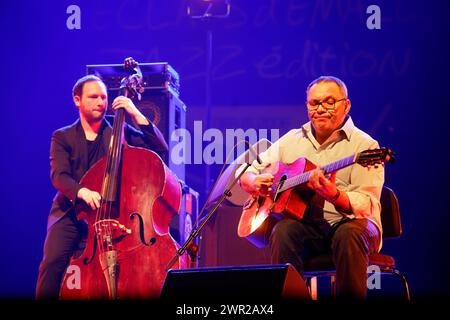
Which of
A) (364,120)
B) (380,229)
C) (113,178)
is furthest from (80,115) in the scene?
(380,229)

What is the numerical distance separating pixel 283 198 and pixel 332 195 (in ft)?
1.25

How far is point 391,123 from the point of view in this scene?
541cm

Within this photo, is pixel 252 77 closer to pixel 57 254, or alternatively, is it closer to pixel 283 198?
pixel 283 198

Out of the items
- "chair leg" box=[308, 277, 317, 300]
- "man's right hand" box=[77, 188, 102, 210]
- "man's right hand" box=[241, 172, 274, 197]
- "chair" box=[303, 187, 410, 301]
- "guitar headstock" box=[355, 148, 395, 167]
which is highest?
"guitar headstock" box=[355, 148, 395, 167]

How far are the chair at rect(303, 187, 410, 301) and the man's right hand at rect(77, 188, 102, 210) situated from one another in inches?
61.3

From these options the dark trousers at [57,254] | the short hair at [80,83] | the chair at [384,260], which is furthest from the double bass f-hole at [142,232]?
the short hair at [80,83]

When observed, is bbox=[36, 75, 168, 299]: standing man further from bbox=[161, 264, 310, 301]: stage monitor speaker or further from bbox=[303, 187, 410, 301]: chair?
bbox=[161, 264, 310, 301]: stage monitor speaker

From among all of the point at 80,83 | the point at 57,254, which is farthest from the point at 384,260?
the point at 80,83

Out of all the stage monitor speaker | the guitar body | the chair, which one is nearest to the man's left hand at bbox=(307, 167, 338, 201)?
the guitar body

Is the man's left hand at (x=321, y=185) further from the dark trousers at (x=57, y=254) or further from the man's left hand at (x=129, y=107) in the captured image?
the dark trousers at (x=57, y=254)

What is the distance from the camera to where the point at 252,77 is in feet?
18.4

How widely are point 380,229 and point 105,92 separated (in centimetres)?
235

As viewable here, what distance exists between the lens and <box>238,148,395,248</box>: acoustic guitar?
406 centimetres

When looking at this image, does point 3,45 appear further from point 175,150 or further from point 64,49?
point 175,150
